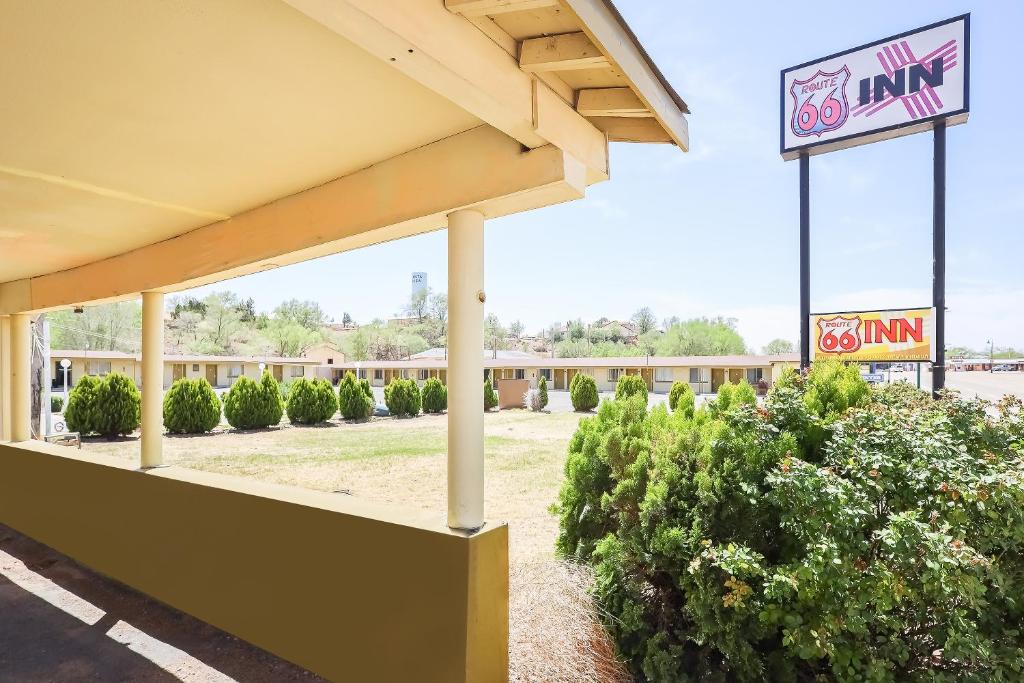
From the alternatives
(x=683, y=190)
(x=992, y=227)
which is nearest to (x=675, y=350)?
(x=683, y=190)

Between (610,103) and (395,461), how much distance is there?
9.54m

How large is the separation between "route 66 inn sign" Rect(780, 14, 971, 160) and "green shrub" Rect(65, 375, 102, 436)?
15.7m

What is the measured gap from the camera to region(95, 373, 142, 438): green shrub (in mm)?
13789

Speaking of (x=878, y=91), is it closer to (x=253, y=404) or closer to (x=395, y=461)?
(x=395, y=461)

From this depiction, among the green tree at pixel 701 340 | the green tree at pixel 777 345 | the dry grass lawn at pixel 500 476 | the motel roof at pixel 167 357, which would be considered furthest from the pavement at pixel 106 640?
the green tree at pixel 777 345

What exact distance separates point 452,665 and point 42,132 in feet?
8.85

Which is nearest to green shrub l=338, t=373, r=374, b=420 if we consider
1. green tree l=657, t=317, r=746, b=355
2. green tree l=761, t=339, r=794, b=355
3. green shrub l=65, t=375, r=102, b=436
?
green shrub l=65, t=375, r=102, b=436

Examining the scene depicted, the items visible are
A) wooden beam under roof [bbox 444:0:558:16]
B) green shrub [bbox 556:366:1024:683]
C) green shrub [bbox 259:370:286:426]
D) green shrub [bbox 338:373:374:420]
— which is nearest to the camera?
wooden beam under roof [bbox 444:0:558:16]

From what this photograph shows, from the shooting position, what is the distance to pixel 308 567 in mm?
2916

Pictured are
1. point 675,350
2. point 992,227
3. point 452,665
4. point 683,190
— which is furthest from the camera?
point 675,350

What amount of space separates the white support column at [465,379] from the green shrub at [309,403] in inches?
654

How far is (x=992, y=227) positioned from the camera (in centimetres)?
4084

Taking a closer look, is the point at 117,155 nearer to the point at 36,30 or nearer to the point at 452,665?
the point at 36,30

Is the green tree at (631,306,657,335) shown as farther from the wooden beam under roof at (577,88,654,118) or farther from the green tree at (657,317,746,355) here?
the wooden beam under roof at (577,88,654,118)
